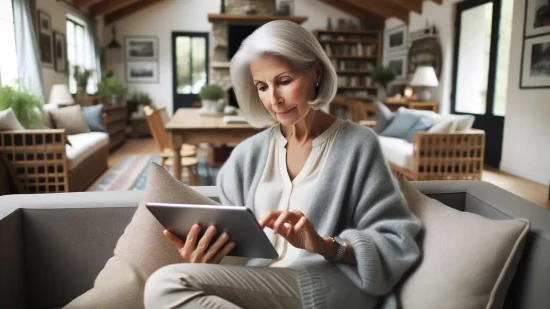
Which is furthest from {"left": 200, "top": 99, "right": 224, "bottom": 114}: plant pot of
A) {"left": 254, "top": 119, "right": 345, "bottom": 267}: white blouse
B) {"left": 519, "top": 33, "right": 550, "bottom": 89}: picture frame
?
{"left": 254, "top": 119, "right": 345, "bottom": 267}: white blouse

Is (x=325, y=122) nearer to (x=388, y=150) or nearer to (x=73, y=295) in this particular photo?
(x=73, y=295)

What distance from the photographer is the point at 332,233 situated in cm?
120

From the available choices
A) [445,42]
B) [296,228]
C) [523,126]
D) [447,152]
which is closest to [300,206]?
[296,228]

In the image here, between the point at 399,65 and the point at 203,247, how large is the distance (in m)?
8.32

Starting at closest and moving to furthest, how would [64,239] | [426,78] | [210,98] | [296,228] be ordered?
[296,228]
[64,239]
[210,98]
[426,78]

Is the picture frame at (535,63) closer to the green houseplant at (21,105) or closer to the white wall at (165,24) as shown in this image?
the green houseplant at (21,105)

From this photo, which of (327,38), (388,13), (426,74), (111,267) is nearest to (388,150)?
(426,74)

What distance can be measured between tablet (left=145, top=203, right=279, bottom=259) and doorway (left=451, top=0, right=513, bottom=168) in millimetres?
5541

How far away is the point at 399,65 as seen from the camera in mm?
8805

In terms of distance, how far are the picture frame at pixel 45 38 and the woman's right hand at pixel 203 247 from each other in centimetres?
585

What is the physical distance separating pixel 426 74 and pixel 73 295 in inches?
238

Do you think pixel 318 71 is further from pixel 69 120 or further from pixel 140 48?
pixel 140 48

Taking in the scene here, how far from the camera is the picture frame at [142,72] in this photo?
9844 millimetres

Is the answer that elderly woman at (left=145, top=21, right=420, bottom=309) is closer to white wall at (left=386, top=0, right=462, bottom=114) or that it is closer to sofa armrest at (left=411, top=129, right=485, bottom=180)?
sofa armrest at (left=411, top=129, right=485, bottom=180)
